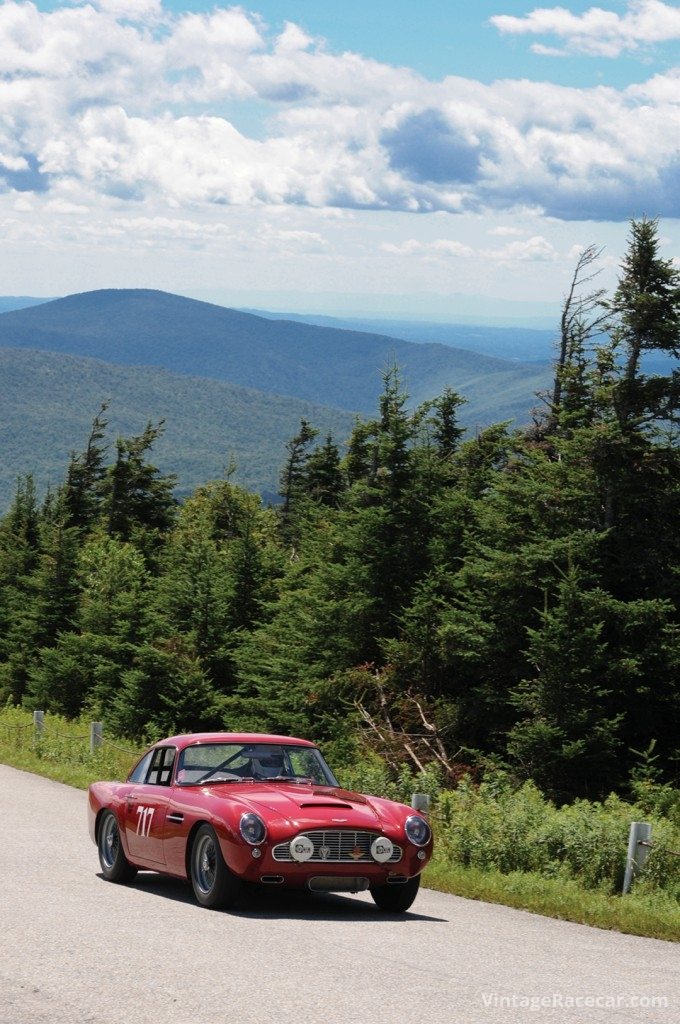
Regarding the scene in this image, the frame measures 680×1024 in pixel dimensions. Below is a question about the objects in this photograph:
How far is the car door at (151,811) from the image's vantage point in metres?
11.6

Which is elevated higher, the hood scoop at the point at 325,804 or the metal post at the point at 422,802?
the hood scoop at the point at 325,804

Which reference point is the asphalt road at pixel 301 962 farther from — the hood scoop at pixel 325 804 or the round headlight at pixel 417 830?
the hood scoop at pixel 325 804

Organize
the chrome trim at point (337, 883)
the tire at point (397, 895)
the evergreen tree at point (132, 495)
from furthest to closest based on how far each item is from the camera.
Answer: the evergreen tree at point (132, 495) → the tire at point (397, 895) → the chrome trim at point (337, 883)

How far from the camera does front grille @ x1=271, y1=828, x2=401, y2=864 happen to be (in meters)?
10.4

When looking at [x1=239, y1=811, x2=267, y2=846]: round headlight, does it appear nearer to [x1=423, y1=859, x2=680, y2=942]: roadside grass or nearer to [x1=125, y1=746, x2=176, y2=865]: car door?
[x1=125, y1=746, x2=176, y2=865]: car door

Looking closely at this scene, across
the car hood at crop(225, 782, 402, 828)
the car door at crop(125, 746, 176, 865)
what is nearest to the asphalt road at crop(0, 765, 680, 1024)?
the car door at crop(125, 746, 176, 865)

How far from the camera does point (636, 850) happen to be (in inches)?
498

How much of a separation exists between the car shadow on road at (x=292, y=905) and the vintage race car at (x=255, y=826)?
0.19 metres

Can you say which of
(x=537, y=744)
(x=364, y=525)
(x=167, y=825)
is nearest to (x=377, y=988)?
(x=167, y=825)

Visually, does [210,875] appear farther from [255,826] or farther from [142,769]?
[142,769]

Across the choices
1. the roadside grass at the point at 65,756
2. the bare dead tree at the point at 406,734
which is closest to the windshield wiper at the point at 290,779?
the roadside grass at the point at 65,756

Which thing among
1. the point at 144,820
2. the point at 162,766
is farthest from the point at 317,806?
the point at 162,766

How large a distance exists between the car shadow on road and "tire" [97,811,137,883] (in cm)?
14

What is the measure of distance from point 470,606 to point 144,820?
772 inches
